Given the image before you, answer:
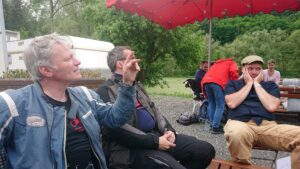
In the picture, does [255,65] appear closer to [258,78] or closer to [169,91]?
[258,78]

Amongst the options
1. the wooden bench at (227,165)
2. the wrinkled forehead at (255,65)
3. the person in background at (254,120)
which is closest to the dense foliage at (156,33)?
the wrinkled forehead at (255,65)

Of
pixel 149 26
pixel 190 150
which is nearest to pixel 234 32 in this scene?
pixel 149 26

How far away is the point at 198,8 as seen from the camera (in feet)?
21.4

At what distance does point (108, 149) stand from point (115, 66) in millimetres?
707

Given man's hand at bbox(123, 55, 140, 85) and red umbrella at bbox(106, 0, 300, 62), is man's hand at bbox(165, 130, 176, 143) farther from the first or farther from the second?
red umbrella at bbox(106, 0, 300, 62)

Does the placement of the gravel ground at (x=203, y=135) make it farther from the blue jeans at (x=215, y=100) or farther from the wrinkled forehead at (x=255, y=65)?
the wrinkled forehead at (x=255, y=65)

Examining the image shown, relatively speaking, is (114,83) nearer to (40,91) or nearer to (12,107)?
(40,91)

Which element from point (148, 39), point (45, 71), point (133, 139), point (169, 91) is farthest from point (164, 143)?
point (169, 91)

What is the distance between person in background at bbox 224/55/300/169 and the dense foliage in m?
3.60

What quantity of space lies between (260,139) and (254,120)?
0.23m

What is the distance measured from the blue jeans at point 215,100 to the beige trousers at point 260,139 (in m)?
2.32

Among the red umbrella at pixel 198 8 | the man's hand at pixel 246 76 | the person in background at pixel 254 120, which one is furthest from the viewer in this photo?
the red umbrella at pixel 198 8

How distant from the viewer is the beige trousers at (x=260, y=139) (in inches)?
127

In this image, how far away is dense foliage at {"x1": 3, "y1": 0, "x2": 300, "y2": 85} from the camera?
1341 centimetres
